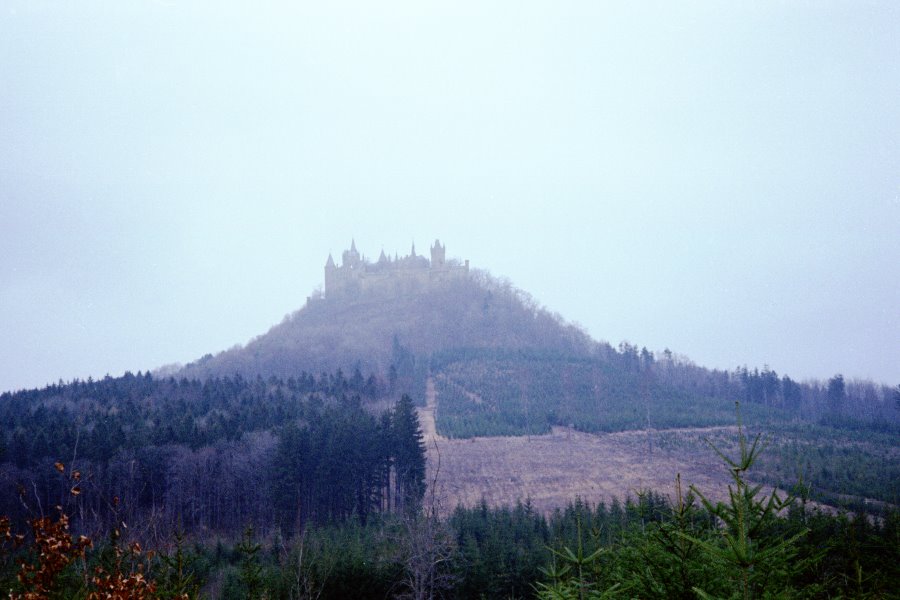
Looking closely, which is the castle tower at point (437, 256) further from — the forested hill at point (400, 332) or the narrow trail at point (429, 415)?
the narrow trail at point (429, 415)

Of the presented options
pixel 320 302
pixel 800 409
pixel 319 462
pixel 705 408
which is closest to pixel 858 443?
pixel 705 408

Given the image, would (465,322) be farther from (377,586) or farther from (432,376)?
(377,586)

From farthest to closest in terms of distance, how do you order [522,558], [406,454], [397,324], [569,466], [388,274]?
[388,274] → [397,324] → [569,466] → [406,454] → [522,558]

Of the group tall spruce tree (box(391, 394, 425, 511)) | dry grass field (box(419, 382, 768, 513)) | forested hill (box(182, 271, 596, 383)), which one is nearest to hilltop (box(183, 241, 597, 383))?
forested hill (box(182, 271, 596, 383))

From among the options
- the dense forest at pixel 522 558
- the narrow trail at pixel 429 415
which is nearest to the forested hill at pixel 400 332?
the narrow trail at pixel 429 415

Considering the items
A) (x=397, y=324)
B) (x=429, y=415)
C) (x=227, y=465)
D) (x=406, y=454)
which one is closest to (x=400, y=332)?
(x=397, y=324)

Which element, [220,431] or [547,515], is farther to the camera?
[220,431]

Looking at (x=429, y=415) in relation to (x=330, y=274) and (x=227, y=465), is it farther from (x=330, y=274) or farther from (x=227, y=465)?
(x=330, y=274)

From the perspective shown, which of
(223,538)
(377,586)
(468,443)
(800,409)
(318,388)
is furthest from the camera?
(800,409)
